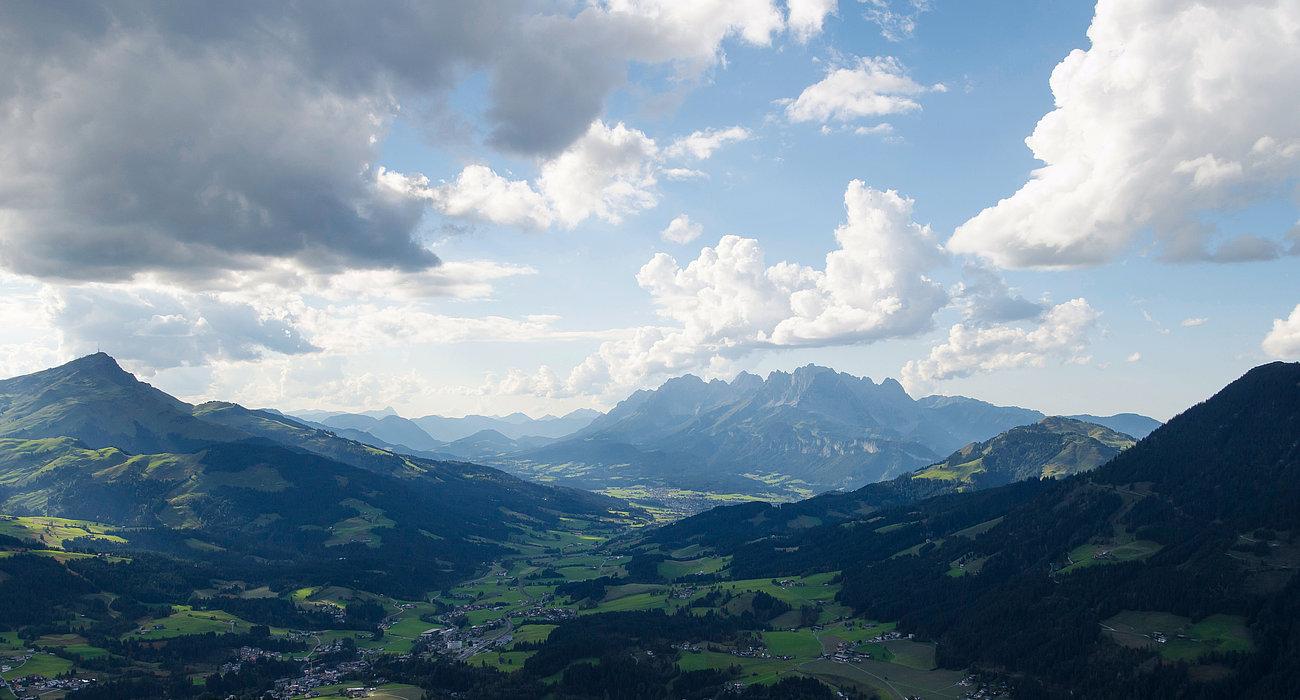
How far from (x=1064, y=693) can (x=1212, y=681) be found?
30936mm

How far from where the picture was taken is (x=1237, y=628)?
197750 millimetres

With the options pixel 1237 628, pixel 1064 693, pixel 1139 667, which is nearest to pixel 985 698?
pixel 1064 693

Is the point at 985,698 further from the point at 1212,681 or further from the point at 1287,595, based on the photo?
the point at 1287,595

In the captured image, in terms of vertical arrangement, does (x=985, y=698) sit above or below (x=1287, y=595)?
below

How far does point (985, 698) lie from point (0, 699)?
249802 millimetres

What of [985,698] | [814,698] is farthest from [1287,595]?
[814,698]

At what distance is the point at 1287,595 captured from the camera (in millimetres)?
199375

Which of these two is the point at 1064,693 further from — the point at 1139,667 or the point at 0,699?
the point at 0,699

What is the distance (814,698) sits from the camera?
199875 mm

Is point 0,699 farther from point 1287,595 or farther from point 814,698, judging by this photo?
point 1287,595

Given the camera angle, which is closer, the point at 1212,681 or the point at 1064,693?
the point at 1212,681

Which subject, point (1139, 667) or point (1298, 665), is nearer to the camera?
point (1298, 665)

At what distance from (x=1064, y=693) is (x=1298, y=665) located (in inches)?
1884

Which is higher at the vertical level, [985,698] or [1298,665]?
[1298,665]
